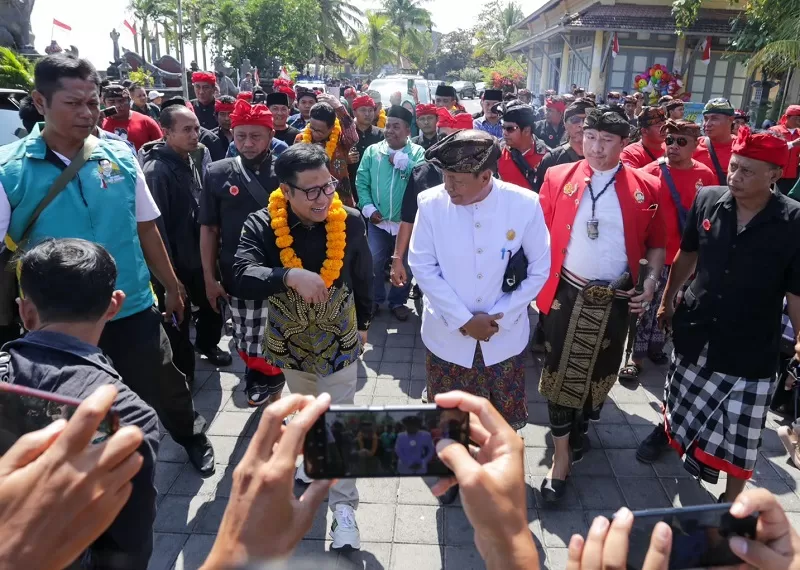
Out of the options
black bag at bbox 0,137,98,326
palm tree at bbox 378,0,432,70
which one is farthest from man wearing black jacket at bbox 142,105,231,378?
palm tree at bbox 378,0,432,70

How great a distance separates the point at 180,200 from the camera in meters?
4.11

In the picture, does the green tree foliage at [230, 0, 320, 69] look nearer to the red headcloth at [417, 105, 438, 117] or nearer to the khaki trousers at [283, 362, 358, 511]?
the red headcloth at [417, 105, 438, 117]

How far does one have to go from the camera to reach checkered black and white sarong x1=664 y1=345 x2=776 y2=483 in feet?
9.12

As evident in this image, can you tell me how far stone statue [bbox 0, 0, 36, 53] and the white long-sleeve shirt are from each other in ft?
65.8

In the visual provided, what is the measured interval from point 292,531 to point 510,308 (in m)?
1.99

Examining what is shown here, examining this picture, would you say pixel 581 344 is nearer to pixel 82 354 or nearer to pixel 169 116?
pixel 82 354

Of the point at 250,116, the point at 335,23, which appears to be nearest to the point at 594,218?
the point at 250,116

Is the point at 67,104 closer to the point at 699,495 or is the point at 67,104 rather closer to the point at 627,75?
the point at 699,495

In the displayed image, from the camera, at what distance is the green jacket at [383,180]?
5254 millimetres

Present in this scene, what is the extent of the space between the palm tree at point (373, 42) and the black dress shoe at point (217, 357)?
45.6 metres

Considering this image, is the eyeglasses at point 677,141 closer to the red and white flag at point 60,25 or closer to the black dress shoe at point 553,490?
the black dress shoe at point 553,490

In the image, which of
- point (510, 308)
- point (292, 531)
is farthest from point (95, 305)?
point (510, 308)

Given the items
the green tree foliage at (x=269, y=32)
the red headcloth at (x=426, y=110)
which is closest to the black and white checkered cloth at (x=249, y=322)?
the red headcloth at (x=426, y=110)

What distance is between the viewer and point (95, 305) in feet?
5.82
